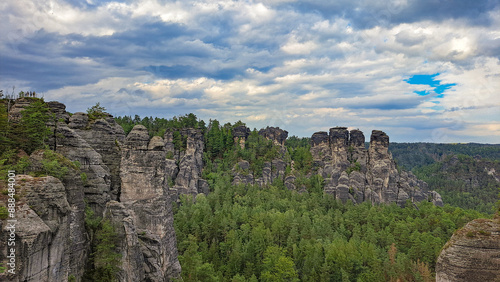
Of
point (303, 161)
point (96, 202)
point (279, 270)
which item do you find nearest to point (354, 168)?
point (303, 161)

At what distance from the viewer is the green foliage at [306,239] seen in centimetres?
3872

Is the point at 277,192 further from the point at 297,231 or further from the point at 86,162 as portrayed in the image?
the point at 86,162

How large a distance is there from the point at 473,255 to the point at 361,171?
220 ft

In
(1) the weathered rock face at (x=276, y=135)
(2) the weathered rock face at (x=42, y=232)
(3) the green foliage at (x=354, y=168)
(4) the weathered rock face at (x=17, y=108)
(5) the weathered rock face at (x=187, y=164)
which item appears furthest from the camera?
(1) the weathered rock face at (x=276, y=135)

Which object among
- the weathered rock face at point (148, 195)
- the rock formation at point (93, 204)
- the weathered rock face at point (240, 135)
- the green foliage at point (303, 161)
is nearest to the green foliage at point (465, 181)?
the green foliage at point (303, 161)

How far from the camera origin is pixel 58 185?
1548 centimetres

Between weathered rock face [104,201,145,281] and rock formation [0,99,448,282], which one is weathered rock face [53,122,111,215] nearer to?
rock formation [0,99,448,282]

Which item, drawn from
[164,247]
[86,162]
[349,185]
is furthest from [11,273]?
[349,185]

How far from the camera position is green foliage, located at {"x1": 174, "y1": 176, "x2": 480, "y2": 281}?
127ft

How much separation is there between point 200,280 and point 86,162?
2021cm

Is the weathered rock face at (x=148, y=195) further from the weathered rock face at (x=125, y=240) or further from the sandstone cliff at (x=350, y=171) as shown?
the sandstone cliff at (x=350, y=171)

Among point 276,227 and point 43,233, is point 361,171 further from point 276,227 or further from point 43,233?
point 43,233

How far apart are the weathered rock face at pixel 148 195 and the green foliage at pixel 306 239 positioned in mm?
8412

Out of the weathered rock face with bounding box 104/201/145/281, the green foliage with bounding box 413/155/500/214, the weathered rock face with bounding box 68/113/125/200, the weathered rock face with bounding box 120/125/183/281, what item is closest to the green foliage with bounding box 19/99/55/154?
the weathered rock face with bounding box 68/113/125/200
